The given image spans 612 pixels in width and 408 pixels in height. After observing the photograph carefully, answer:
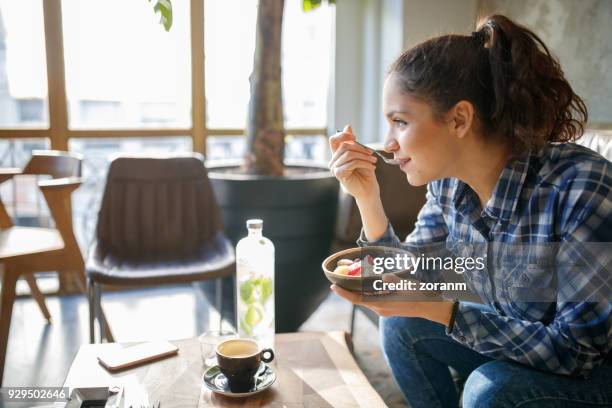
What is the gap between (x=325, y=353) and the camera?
50.3 inches

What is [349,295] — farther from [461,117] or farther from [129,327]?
[129,327]

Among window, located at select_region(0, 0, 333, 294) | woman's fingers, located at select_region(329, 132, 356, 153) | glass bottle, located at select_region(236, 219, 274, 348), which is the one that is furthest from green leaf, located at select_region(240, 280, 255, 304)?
window, located at select_region(0, 0, 333, 294)

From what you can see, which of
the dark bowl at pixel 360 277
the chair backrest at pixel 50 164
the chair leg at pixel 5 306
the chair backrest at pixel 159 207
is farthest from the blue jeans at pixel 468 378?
the chair backrest at pixel 50 164

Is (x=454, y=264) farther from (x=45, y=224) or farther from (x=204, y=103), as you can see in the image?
(x=45, y=224)

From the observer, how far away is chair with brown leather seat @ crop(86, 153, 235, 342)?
2.25 metres

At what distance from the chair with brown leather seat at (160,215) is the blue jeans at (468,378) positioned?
98 cm

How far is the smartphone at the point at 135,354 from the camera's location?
3.89ft

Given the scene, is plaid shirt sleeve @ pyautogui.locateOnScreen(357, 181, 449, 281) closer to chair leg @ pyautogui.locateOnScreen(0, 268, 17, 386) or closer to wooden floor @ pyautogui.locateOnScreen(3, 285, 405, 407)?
wooden floor @ pyautogui.locateOnScreen(3, 285, 405, 407)

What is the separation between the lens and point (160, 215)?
2.36m

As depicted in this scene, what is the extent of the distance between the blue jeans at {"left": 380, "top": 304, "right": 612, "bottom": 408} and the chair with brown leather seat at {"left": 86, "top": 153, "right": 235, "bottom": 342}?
38.7 inches

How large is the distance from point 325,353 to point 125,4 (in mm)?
2443

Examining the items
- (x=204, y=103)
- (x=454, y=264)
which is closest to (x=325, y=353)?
(x=454, y=264)

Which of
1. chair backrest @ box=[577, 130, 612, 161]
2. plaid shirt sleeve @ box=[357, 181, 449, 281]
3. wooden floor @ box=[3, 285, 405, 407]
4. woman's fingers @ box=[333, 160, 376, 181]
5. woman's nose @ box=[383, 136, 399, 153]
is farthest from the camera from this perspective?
wooden floor @ box=[3, 285, 405, 407]

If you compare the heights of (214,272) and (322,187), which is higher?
(322,187)
